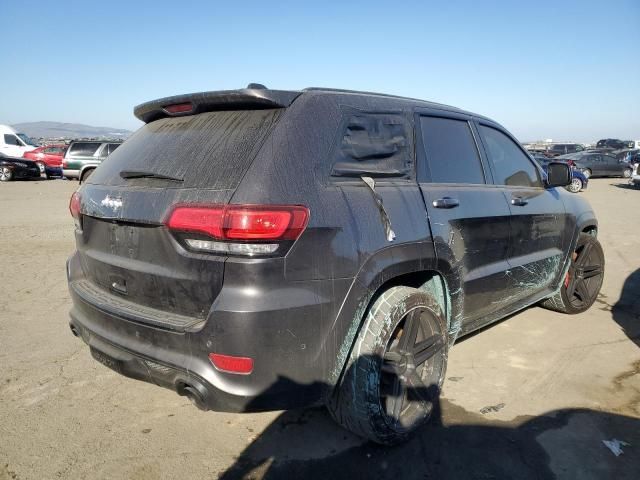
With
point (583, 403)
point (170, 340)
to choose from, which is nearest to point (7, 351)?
point (170, 340)

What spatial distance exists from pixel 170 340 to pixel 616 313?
4.63m

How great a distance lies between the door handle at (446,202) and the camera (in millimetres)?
2797

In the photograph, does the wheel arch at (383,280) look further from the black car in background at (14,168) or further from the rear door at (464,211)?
the black car in background at (14,168)

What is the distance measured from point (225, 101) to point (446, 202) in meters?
1.39

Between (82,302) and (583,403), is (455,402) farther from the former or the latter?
(82,302)

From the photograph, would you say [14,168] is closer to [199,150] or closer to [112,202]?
[112,202]

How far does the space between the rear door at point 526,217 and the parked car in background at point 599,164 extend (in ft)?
82.0

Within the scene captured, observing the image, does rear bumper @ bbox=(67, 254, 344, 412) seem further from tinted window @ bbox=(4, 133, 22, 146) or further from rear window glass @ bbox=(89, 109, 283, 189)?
tinted window @ bbox=(4, 133, 22, 146)

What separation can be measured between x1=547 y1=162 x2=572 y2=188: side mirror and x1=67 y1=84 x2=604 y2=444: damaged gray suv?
1179 millimetres

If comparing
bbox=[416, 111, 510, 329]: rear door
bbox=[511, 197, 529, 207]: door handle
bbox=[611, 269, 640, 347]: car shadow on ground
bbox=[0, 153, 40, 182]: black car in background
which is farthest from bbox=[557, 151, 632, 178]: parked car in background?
bbox=[0, 153, 40, 182]: black car in background

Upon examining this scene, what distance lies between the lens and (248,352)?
1996 millimetres

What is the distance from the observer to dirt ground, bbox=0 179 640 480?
2.46 m

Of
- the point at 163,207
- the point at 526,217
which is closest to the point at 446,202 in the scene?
the point at 526,217

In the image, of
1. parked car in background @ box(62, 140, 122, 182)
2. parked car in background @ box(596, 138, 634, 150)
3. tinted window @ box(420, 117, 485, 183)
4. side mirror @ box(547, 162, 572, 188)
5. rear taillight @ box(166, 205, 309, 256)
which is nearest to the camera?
rear taillight @ box(166, 205, 309, 256)
